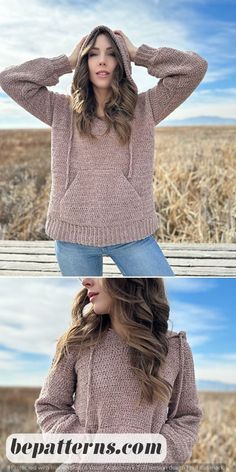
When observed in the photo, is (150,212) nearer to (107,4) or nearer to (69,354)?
(69,354)

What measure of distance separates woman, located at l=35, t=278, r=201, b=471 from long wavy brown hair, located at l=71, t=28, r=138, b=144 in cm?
49

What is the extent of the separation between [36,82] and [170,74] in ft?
1.23

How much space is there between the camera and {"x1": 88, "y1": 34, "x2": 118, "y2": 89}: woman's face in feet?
8.54

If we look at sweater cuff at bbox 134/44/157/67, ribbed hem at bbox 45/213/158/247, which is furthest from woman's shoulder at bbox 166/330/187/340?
sweater cuff at bbox 134/44/157/67

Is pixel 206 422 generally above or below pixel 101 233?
below

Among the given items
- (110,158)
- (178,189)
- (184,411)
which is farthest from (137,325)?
(178,189)

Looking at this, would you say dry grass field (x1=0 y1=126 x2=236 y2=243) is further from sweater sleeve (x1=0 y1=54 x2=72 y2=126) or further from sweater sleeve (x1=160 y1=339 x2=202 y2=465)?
sweater sleeve (x1=160 y1=339 x2=202 y2=465)

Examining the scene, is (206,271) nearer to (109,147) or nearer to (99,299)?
(109,147)

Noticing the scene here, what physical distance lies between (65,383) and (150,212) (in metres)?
0.64

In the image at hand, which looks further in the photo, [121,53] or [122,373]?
[121,53]

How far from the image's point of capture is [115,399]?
223cm

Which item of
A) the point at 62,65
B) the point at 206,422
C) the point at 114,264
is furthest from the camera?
the point at 114,264

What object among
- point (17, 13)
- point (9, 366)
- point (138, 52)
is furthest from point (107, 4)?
point (9, 366)

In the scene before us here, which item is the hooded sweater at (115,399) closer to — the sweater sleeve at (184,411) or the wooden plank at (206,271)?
the sweater sleeve at (184,411)
